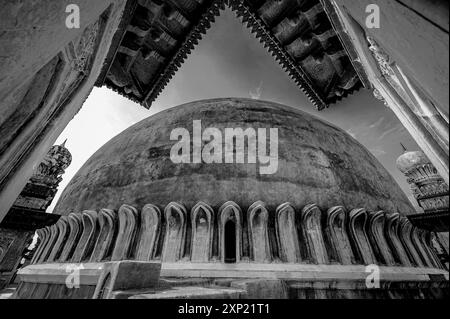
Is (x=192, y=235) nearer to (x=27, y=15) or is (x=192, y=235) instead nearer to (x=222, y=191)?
(x=222, y=191)

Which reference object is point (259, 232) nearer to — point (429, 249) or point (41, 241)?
point (429, 249)

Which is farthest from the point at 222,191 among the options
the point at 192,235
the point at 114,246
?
the point at 114,246

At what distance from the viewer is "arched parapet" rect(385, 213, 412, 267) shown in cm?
540

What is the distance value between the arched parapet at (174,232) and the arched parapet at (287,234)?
2108 millimetres

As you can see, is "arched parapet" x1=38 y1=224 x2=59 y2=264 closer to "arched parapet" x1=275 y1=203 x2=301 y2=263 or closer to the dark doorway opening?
the dark doorway opening

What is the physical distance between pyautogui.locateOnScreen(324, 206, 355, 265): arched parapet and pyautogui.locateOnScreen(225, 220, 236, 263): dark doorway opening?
2108 mm

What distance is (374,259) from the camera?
5.09m

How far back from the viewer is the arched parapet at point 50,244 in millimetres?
5969

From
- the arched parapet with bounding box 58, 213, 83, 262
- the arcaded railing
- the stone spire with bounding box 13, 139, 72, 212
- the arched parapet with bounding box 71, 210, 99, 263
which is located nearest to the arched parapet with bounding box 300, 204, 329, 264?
the arcaded railing

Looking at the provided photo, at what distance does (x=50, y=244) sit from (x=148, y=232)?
3.39m

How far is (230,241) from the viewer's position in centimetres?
512

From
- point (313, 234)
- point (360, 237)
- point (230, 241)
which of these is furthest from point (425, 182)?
point (230, 241)
